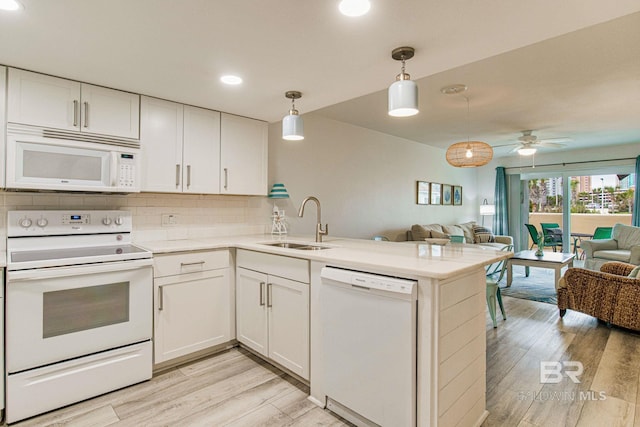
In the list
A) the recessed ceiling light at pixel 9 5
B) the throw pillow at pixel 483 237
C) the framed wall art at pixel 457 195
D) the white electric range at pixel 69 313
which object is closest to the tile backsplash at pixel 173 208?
the white electric range at pixel 69 313

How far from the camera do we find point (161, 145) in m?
2.71

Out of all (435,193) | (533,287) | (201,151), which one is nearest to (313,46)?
(201,151)

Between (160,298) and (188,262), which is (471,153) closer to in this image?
(188,262)

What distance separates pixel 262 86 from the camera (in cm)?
247

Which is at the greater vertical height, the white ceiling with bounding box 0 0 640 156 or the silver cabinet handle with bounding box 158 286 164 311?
the white ceiling with bounding box 0 0 640 156

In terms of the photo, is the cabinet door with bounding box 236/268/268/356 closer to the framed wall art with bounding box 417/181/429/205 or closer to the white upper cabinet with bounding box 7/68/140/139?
the white upper cabinet with bounding box 7/68/140/139

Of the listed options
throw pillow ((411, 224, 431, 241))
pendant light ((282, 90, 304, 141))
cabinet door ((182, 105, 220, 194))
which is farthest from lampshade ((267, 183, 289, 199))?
throw pillow ((411, 224, 431, 241))

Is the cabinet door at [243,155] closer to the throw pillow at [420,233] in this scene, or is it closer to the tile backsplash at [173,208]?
the tile backsplash at [173,208]

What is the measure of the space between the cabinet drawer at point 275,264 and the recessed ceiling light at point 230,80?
49.5 inches

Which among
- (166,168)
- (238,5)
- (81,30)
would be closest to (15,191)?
(166,168)

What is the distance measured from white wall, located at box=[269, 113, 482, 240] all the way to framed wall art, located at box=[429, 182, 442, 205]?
12cm

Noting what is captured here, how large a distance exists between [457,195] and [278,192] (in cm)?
522

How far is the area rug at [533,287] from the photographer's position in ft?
14.5

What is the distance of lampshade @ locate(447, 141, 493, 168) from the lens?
4.12 metres
